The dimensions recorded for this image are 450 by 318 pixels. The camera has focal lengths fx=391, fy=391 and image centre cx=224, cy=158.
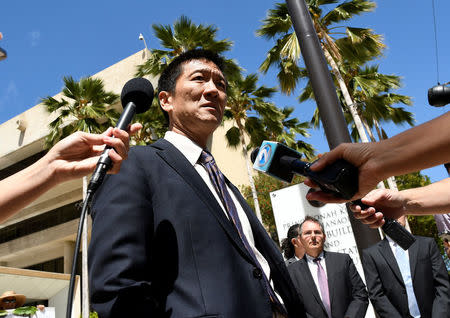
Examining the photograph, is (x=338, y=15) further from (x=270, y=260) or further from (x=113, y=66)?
(x=113, y=66)

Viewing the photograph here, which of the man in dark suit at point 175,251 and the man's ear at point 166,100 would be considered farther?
the man's ear at point 166,100

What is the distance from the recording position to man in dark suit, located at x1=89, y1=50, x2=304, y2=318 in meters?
1.40

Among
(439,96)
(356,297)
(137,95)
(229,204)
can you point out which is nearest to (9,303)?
(356,297)

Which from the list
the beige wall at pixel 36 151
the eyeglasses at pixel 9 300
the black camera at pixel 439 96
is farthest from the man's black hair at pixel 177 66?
the beige wall at pixel 36 151

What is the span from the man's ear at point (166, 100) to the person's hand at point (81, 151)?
1.17 meters

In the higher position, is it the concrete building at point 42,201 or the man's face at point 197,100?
the concrete building at point 42,201

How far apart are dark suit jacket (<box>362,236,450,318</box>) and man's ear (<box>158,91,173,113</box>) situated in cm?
266

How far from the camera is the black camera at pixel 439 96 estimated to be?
2623mm

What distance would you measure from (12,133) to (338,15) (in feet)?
73.6

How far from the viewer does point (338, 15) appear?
38.9 ft

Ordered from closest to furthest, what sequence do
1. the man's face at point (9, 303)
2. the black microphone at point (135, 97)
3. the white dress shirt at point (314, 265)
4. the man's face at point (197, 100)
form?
1. the black microphone at point (135, 97)
2. the man's face at point (197, 100)
3. the white dress shirt at point (314, 265)
4. the man's face at point (9, 303)

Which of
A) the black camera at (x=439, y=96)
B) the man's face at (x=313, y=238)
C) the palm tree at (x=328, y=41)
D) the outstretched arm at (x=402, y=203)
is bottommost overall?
the outstretched arm at (x=402, y=203)

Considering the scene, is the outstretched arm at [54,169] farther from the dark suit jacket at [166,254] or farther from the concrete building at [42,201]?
the concrete building at [42,201]

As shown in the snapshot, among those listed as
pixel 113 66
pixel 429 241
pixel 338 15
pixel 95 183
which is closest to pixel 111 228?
pixel 95 183
